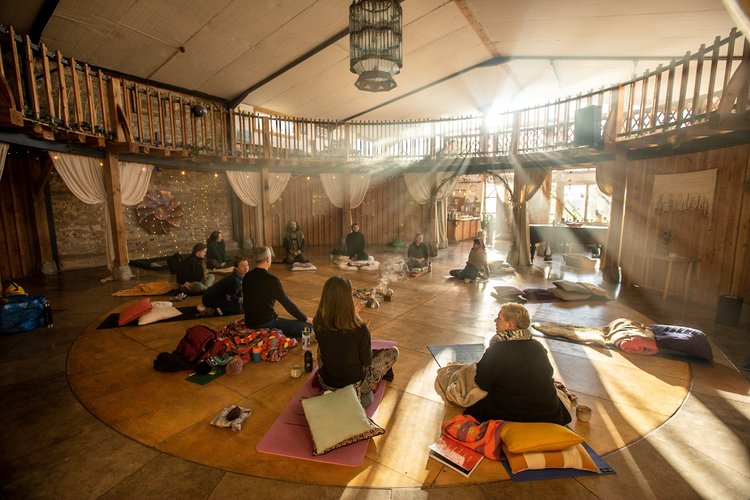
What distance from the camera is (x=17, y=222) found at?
8.59 m

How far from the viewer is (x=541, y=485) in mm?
2467

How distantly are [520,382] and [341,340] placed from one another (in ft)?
4.80

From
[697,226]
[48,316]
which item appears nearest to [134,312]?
[48,316]

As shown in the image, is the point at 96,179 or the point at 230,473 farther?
the point at 96,179

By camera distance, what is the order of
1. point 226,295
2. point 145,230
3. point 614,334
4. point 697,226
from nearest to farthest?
point 614,334, point 226,295, point 697,226, point 145,230

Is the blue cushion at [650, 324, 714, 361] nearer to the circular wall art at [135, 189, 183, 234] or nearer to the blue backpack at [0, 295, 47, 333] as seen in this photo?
the blue backpack at [0, 295, 47, 333]

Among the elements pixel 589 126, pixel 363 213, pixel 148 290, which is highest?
pixel 589 126

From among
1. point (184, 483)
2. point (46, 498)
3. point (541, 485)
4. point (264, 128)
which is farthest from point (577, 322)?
point (264, 128)

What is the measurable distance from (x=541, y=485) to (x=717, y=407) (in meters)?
2.36

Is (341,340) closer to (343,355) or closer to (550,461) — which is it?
(343,355)

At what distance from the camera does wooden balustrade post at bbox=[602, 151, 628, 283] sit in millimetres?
8406

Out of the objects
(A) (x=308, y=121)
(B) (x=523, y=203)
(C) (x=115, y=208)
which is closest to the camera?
(C) (x=115, y=208)

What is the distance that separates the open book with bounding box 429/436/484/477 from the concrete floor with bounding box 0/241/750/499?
142mm

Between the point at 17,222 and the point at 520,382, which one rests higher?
the point at 17,222
